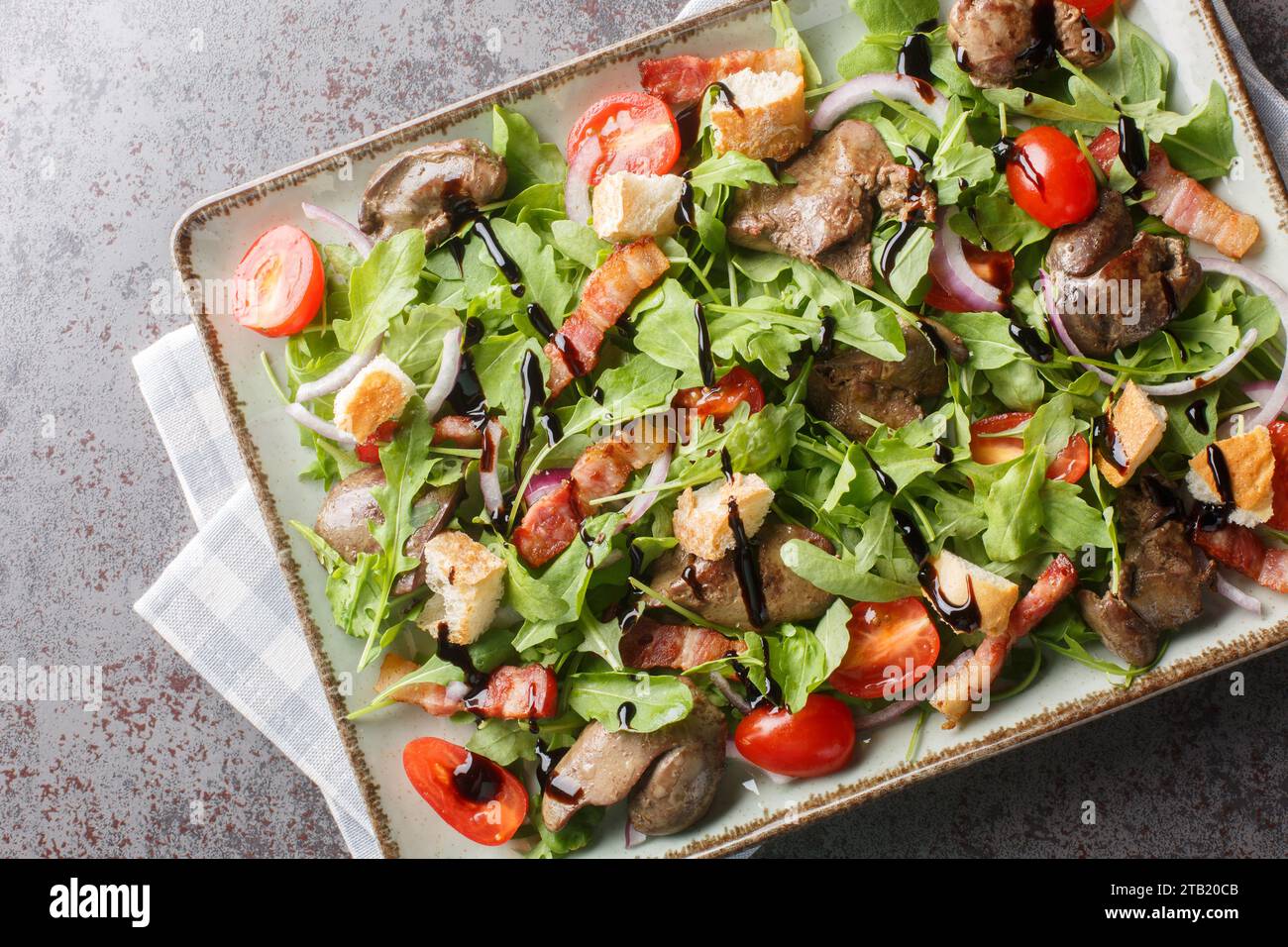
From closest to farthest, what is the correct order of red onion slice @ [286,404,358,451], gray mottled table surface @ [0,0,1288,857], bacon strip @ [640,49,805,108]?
bacon strip @ [640,49,805,108] < red onion slice @ [286,404,358,451] < gray mottled table surface @ [0,0,1288,857]

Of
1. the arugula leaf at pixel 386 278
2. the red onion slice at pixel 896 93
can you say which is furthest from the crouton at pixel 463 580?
the red onion slice at pixel 896 93

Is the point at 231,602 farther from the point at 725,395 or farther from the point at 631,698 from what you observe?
the point at 725,395

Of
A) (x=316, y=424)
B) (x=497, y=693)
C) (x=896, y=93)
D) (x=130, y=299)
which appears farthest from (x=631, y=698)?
(x=130, y=299)

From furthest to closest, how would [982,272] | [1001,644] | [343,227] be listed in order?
1. [343,227]
2. [982,272]
3. [1001,644]

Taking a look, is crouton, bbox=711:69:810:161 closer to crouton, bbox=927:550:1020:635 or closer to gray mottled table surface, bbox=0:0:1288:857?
gray mottled table surface, bbox=0:0:1288:857

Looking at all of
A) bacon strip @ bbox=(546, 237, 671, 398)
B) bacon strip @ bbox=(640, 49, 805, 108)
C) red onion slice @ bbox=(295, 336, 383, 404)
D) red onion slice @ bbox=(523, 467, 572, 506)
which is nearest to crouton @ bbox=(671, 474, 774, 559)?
red onion slice @ bbox=(523, 467, 572, 506)
